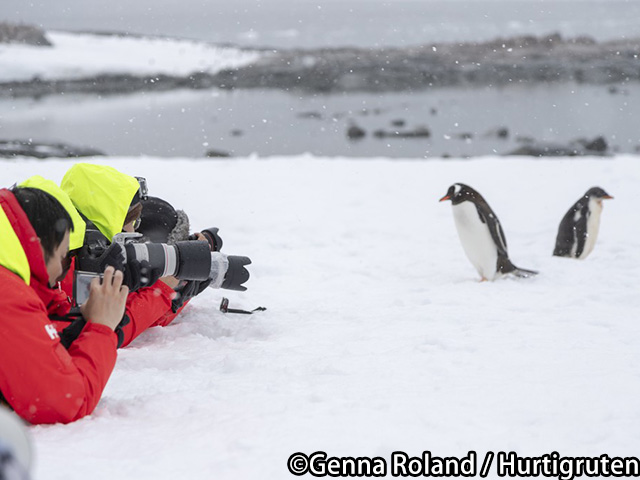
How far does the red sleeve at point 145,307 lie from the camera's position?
2.53 metres

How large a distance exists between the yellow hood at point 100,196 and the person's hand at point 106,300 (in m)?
0.51

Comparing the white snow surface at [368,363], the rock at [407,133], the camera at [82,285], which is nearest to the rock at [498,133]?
the rock at [407,133]

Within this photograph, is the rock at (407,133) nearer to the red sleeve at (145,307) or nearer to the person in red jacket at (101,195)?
the red sleeve at (145,307)

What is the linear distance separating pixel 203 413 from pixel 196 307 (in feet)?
4.37

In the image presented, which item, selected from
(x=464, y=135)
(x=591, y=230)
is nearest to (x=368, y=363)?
(x=591, y=230)

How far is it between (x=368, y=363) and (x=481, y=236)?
7.55 ft

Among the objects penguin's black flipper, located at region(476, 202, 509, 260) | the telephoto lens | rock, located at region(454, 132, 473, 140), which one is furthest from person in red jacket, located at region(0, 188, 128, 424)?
rock, located at region(454, 132, 473, 140)

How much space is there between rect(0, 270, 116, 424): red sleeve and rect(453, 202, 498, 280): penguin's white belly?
307 centimetres

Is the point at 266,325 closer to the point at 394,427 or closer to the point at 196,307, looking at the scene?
the point at 196,307

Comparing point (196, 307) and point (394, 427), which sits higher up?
point (394, 427)

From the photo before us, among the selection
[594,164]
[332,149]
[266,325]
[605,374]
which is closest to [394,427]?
[605,374]

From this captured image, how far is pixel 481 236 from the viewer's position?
4418 millimetres

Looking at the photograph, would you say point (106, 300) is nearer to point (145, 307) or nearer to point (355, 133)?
point (145, 307)

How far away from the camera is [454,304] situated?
11.1 ft
